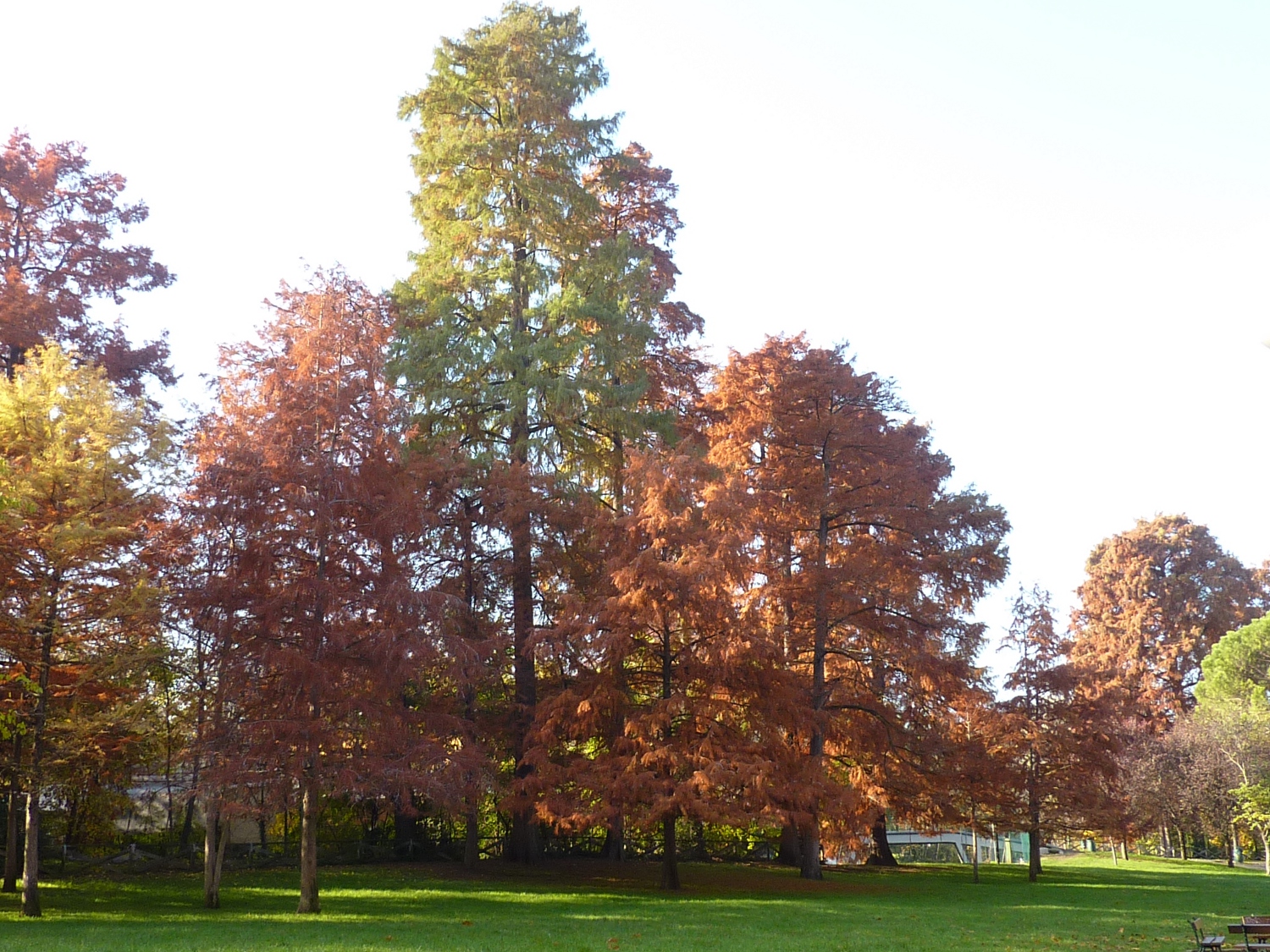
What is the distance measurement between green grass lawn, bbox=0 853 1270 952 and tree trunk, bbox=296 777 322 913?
0.94 feet

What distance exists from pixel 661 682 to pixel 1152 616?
40.4 metres

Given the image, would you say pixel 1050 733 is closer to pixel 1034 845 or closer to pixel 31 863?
pixel 1034 845

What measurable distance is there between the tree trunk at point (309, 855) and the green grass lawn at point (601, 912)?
286 millimetres

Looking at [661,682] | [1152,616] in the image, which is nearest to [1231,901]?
[661,682]

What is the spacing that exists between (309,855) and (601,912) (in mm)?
5021

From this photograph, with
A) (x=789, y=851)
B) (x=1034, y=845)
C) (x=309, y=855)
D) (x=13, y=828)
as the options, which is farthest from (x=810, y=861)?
(x=13, y=828)

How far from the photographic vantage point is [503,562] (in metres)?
25.3

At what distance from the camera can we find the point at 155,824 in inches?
1172

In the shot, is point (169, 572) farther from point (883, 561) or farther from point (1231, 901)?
point (1231, 901)

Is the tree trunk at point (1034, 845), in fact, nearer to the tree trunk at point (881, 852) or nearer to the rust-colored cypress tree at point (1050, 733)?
the rust-colored cypress tree at point (1050, 733)

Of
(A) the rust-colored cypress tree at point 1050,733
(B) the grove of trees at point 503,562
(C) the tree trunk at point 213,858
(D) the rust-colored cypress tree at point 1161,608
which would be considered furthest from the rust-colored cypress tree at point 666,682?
(D) the rust-colored cypress tree at point 1161,608

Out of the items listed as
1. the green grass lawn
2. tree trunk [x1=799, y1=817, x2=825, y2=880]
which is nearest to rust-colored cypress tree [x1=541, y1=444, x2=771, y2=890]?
the green grass lawn

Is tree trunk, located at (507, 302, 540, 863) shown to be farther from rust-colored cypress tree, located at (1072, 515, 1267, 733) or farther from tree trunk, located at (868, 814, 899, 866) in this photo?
rust-colored cypress tree, located at (1072, 515, 1267, 733)

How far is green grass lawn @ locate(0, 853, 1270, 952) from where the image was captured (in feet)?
47.7
